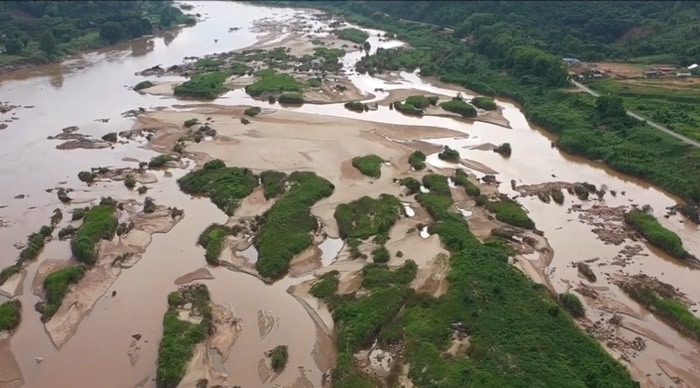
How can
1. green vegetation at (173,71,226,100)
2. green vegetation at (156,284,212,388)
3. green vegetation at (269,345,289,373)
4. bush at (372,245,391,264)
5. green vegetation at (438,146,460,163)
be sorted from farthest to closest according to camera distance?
green vegetation at (173,71,226,100) → green vegetation at (438,146,460,163) → bush at (372,245,391,264) → green vegetation at (269,345,289,373) → green vegetation at (156,284,212,388)

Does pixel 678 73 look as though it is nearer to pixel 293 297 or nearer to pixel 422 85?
pixel 422 85

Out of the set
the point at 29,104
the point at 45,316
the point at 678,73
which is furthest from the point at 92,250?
the point at 678,73

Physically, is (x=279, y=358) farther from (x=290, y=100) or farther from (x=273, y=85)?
(x=273, y=85)

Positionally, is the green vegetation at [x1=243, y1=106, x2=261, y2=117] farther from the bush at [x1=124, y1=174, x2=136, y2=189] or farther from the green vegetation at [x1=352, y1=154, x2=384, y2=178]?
the bush at [x1=124, y1=174, x2=136, y2=189]

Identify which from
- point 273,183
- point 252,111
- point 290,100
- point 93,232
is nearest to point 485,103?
point 290,100

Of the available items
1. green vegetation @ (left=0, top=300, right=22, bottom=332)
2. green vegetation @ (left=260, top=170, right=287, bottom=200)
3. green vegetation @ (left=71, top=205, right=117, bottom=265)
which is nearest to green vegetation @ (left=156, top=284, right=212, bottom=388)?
green vegetation @ (left=71, top=205, right=117, bottom=265)

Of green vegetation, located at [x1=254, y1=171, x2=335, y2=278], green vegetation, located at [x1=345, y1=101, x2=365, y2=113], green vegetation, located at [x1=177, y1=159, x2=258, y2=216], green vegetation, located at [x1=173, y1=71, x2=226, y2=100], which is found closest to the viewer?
green vegetation, located at [x1=254, y1=171, x2=335, y2=278]
